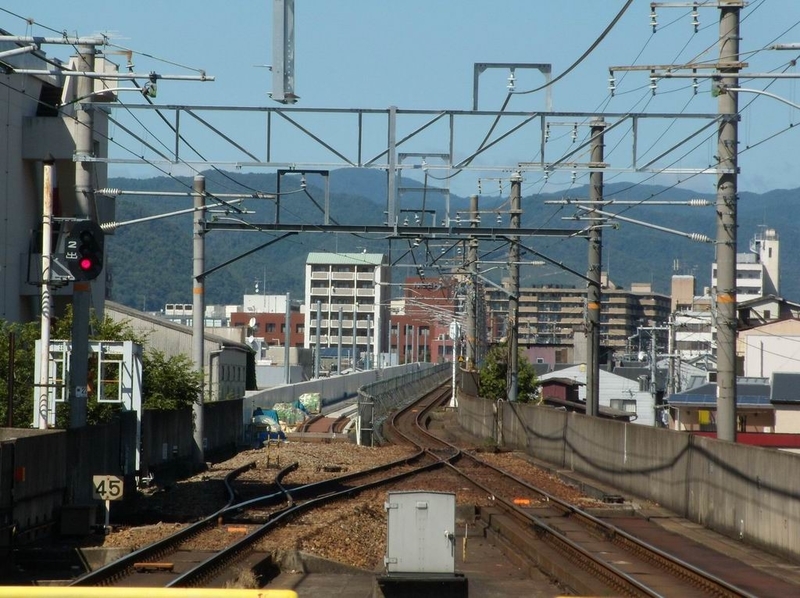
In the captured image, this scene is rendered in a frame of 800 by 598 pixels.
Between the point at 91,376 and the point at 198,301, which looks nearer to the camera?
the point at 91,376

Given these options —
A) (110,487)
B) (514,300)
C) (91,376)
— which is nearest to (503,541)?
(110,487)

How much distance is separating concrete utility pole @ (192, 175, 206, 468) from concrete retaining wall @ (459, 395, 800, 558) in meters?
9.25

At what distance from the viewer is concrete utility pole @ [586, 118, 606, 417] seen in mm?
27719

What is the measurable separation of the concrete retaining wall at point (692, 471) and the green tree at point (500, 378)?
54.8 feet

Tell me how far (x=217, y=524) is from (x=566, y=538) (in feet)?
17.4

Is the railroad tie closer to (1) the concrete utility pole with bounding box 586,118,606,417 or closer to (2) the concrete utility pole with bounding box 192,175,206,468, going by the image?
(2) the concrete utility pole with bounding box 192,175,206,468

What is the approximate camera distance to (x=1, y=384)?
2034cm

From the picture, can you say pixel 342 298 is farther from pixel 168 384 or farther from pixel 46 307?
pixel 46 307

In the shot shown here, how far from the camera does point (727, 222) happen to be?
19.4m

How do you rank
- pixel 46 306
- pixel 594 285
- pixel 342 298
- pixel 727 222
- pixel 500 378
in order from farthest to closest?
pixel 342 298
pixel 500 378
pixel 594 285
pixel 727 222
pixel 46 306

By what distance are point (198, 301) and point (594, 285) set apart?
990cm

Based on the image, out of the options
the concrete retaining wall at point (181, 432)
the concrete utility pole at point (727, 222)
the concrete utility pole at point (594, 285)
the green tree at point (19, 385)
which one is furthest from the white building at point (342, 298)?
the concrete utility pole at point (727, 222)

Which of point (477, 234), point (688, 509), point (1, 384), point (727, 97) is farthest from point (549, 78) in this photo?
point (1, 384)

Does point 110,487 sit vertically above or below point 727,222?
below
